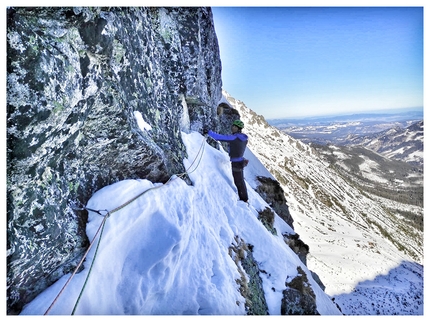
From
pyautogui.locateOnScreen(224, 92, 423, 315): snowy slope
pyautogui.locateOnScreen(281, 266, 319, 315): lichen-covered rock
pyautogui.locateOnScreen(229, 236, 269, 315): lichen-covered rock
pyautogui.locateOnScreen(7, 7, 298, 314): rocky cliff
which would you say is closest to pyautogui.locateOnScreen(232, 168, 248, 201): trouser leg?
pyautogui.locateOnScreen(229, 236, 269, 315): lichen-covered rock

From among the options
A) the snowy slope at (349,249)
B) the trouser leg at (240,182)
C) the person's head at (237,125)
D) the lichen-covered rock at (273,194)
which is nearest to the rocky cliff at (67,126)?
the person's head at (237,125)

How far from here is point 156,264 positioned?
5.41 meters

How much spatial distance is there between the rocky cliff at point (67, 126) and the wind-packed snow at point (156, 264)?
16.4 inches

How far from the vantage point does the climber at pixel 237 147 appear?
9828 millimetres

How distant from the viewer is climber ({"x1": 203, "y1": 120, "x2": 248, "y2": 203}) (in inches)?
387

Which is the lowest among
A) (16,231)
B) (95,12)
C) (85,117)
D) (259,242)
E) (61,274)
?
(259,242)

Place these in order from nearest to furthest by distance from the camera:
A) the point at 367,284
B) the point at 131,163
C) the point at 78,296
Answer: the point at 78,296
the point at 131,163
the point at 367,284

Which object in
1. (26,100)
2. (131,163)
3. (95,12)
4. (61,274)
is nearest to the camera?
(26,100)

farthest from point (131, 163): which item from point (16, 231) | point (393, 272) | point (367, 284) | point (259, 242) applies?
point (393, 272)

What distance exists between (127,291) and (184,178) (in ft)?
15.1

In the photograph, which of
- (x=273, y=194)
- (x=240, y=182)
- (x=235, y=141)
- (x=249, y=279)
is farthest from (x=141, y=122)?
(x=273, y=194)

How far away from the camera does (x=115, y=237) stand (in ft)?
17.3

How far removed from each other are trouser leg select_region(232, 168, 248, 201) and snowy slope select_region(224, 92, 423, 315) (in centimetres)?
2127
